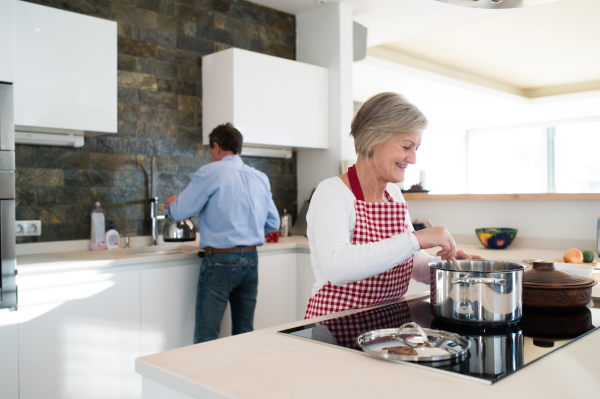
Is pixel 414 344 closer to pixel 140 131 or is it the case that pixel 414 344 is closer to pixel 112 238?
pixel 112 238

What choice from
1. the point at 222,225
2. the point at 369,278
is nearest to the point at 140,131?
the point at 222,225

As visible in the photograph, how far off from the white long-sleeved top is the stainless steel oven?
4.71 ft

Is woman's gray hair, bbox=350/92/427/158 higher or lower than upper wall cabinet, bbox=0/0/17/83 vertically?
lower

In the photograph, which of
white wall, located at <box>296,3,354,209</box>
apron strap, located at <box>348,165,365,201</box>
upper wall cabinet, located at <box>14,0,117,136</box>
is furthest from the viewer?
white wall, located at <box>296,3,354,209</box>

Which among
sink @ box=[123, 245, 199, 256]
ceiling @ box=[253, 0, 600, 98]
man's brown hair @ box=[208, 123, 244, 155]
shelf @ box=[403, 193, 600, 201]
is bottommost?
sink @ box=[123, 245, 199, 256]

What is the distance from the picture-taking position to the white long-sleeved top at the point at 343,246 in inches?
51.3

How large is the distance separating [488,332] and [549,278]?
0.32 meters

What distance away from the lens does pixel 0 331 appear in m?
2.24

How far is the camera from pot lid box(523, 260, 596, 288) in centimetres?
129

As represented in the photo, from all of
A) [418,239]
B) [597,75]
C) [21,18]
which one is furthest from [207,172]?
[597,75]

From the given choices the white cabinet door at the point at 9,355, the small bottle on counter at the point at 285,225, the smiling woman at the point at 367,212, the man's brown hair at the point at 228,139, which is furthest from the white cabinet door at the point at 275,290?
the smiling woman at the point at 367,212

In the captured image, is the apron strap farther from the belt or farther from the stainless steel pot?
the belt

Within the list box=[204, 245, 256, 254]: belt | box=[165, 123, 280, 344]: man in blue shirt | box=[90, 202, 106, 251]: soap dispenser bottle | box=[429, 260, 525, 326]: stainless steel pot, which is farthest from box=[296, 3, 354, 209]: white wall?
box=[429, 260, 525, 326]: stainless steel pot

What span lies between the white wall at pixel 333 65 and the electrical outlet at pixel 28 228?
→ 1.99 meters
